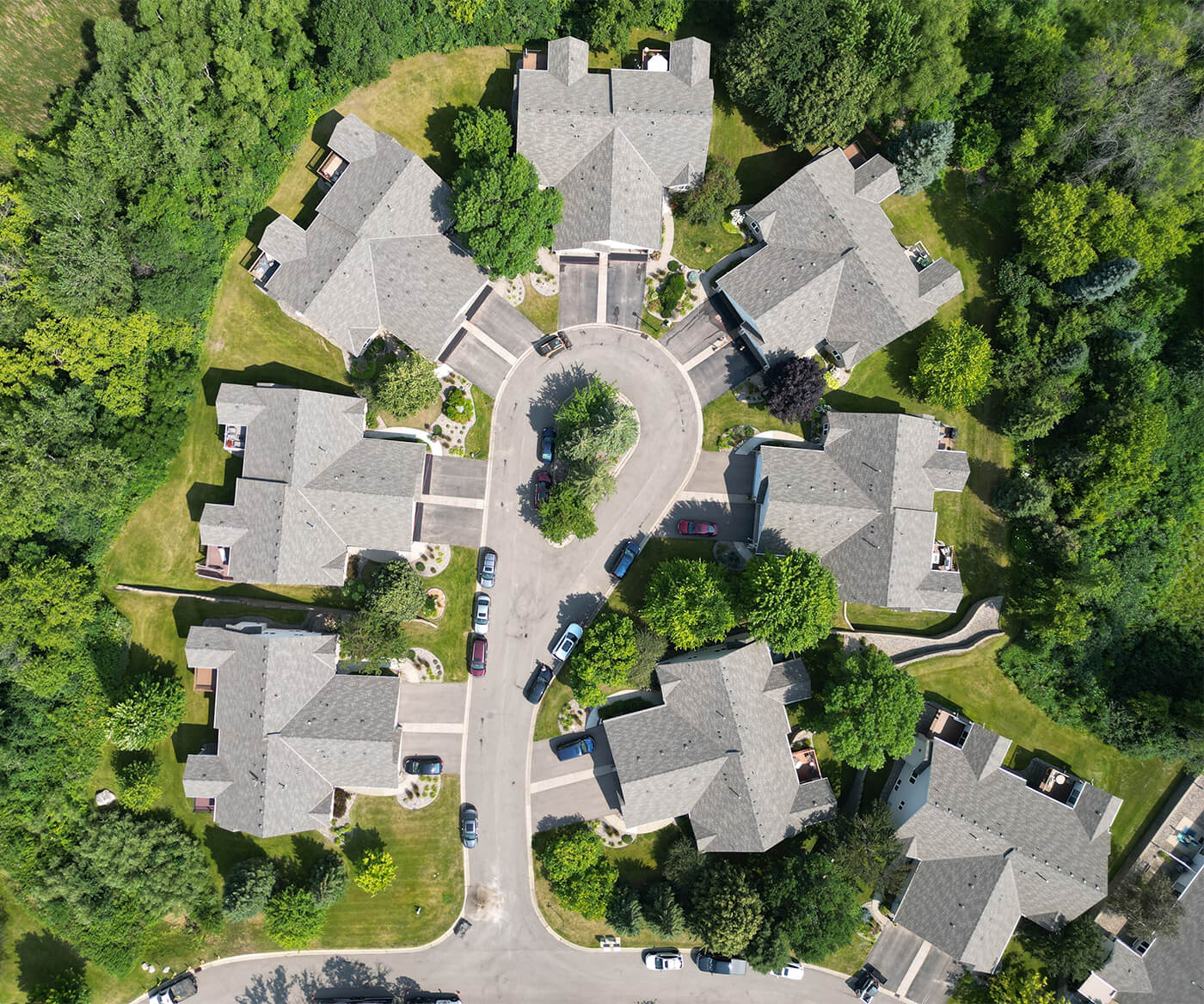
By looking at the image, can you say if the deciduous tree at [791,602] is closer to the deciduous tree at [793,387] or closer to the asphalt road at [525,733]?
the asphalt road at [525,733]

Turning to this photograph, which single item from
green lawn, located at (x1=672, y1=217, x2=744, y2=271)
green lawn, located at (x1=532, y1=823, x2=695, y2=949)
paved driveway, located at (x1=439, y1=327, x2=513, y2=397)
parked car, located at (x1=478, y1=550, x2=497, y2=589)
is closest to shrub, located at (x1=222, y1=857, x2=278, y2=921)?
green lawn, located at (x1=532, y1=823, x2=695, y2=949)

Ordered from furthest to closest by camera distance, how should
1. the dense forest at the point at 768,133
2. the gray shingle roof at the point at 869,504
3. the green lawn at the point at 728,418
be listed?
the green lawn at the point at 728,418 → the gray shingle roof at the point at 869,504 → the dense forest at the point at 768,133

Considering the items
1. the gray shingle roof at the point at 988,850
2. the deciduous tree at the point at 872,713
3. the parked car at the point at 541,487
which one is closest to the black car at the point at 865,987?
the gray shingle roof at the point at 988,850

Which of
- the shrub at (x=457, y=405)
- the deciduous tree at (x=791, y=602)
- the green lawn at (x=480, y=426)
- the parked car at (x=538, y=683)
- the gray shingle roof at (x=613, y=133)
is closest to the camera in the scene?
the deciduous tree at (x=791, y=602)

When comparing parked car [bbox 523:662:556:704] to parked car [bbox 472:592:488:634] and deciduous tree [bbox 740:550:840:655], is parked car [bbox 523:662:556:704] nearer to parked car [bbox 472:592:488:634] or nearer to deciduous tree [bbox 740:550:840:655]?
parked car [bbox 472:592:488:634]

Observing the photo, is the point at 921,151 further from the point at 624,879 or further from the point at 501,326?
the point at 624,879

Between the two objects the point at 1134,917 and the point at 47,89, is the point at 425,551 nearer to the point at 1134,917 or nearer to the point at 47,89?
the point at 47,89

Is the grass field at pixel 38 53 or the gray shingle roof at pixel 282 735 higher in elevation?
the grass field at pixel 38 53
